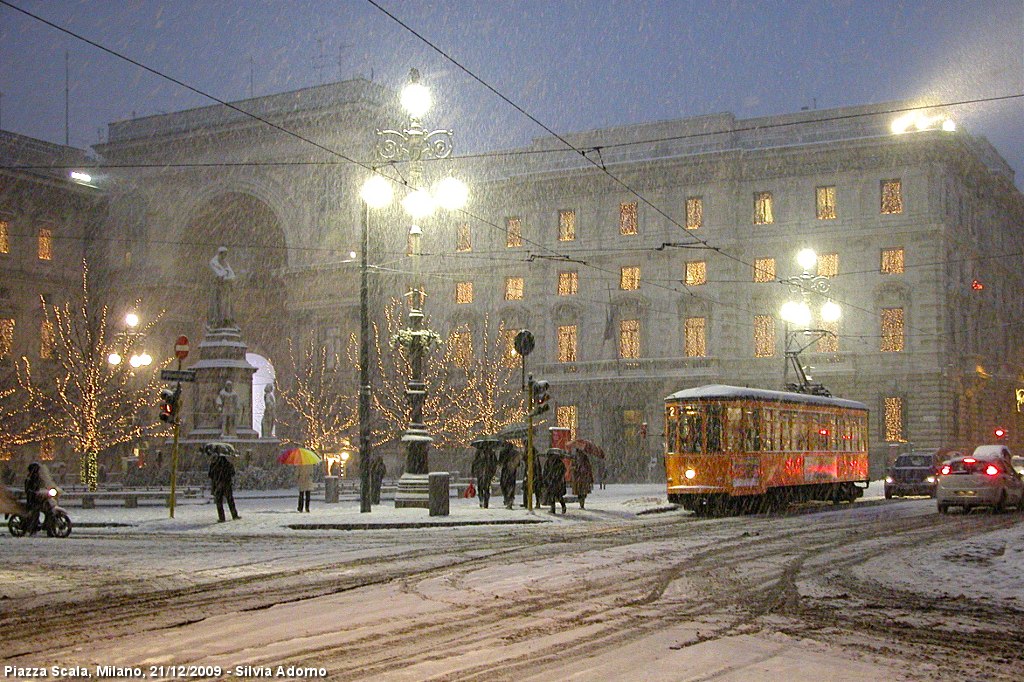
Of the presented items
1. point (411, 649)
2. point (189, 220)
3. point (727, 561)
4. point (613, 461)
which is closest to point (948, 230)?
point (613, 461)

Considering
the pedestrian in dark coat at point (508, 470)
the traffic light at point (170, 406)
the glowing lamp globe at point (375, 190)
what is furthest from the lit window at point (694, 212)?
the traffic light at point (170, 406)

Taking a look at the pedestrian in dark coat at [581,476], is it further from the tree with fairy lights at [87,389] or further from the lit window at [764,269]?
the lit window at [764,269]

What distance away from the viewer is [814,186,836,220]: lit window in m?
58.2

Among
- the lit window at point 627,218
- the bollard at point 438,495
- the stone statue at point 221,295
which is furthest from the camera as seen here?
the lit window at point 627,218

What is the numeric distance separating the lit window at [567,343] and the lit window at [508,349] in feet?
8.34

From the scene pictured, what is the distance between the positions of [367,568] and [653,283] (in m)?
47.8

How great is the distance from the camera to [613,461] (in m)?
61.7

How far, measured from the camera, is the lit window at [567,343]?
63.6 metres

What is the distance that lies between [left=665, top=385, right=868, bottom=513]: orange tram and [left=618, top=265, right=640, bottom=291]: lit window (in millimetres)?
30725

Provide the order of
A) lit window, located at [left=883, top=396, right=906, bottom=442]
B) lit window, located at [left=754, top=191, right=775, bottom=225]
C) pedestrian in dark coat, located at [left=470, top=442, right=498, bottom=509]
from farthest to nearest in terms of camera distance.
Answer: lit window, located at [left=754, top=191, right=775, bottom=225], lit window, located at [left=883, top=396, right=906, bottom=442], pedestrian in dark coat, located at [left=470, top=442, right=498, bottom=509]

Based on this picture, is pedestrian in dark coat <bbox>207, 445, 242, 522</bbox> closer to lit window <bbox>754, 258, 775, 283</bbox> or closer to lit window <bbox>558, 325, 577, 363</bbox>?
lit window <bbox>754, 258, 775, 283</bbox>

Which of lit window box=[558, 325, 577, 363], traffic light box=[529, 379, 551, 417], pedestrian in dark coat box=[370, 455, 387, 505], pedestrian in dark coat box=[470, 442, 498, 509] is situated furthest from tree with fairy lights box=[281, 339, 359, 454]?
traffic light box=[529, 379, 551, 417]

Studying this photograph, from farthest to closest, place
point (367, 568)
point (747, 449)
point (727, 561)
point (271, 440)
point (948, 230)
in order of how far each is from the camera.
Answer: point (948, 230), point (271, 440), point (747, 449), point (727, 561), point (367, 568)

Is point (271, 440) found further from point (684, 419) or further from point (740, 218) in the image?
point (740, 218)
